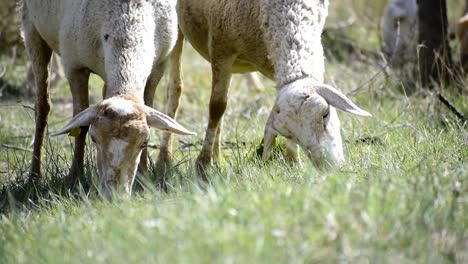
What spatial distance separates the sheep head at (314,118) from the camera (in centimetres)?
489

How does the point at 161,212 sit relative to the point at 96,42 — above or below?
below

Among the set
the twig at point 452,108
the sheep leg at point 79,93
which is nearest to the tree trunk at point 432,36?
the twig at point 452,108

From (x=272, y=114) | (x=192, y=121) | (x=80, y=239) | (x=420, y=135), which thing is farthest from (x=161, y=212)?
(x=192, y=121)

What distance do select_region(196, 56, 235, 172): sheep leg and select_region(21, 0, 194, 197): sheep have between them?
571 mm

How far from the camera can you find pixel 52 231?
3947 millimetres

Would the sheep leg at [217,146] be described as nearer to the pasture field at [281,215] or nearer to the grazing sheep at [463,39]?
the pasture field at [281,215]

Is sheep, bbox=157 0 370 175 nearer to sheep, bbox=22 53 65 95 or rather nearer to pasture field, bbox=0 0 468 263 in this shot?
pasture field, bbox=0 0 468 263

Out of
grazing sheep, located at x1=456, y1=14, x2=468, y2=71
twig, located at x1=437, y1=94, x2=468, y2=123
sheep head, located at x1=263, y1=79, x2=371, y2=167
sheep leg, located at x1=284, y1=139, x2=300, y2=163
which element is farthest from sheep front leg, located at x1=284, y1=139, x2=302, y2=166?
grazing sheep, located at x1=456, y1=14, x2=468, y2=71

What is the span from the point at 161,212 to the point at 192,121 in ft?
15.7

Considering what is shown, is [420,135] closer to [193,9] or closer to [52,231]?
[193,9]

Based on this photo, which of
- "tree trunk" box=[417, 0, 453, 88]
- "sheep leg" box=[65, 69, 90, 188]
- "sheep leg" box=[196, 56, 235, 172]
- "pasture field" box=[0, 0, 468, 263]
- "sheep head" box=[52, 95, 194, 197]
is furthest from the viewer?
"tree trunk" box=[417, 0, 453, 88]

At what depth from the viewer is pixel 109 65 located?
5.22 m

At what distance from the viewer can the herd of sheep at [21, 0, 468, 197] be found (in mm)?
4758

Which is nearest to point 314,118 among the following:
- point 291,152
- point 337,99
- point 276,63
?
point 337,99
